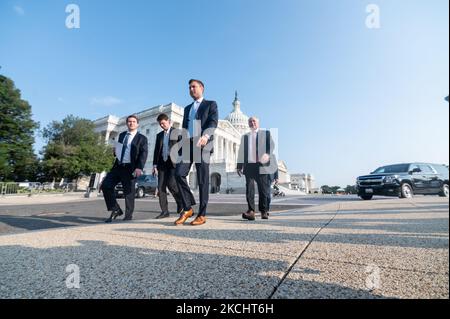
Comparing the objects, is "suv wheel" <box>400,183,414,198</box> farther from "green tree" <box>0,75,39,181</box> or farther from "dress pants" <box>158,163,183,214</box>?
"green tree" <box>0,75,39,181</box>

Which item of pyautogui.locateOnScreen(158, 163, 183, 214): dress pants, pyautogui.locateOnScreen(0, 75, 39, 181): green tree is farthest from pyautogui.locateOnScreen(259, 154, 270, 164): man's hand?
pyautogui.locateOnScreen(0, 75, 39, 181): green tree

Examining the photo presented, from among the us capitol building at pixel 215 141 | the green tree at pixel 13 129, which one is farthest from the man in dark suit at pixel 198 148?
the green tree at pixel 13 129

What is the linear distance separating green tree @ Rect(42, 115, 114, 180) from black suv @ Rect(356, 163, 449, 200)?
41710 millimetres

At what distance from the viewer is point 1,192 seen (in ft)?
62.5

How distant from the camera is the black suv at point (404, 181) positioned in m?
10.4

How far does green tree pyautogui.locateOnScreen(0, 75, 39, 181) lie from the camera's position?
2752 cm

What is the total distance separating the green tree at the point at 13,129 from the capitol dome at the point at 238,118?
5708cm

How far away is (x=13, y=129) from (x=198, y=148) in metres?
35.0

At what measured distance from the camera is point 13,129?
28062 mm

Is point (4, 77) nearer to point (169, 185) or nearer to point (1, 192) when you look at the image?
point (1, 192)


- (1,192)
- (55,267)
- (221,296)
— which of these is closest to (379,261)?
(221,296)

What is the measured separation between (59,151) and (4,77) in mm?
13669

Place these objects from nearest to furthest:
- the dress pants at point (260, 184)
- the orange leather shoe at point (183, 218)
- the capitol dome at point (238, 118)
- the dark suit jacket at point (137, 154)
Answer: the orange leather shoe at point (183, 218) < the dress pants at point (260, 184) < the dark suit jacket at point (137, 154) < the capitol dome at point (238, 118)

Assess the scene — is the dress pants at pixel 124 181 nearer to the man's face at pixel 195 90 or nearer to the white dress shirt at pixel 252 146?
the man's face at pixel 195 90
